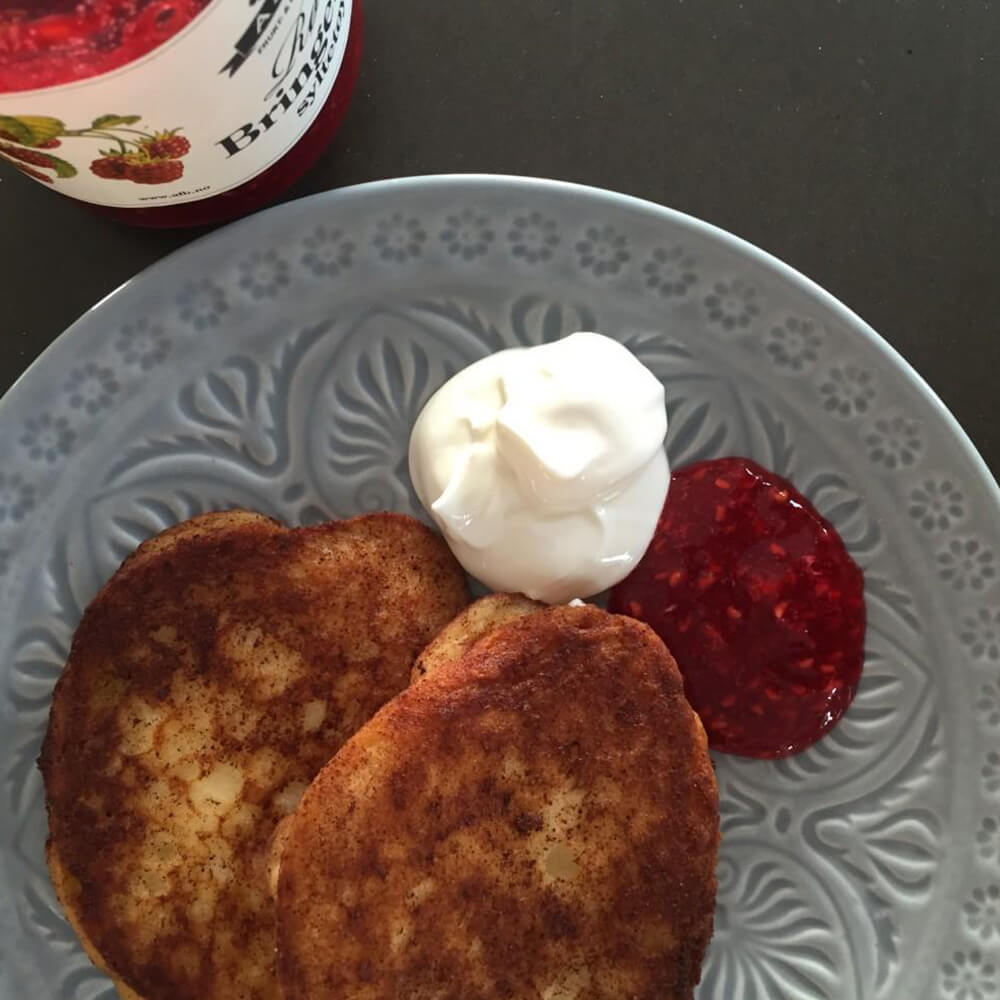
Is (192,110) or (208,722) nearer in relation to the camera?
(192,110)

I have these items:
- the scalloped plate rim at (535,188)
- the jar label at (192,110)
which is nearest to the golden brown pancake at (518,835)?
the scalloped plate rim at (535,188)

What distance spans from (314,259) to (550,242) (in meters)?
0.36

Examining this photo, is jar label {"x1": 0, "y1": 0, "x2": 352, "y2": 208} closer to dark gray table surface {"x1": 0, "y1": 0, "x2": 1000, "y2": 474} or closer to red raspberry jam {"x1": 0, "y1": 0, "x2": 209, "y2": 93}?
red raspberry jam {"x1": 0, "y1": 0, "x2": 209, "y2": 93}

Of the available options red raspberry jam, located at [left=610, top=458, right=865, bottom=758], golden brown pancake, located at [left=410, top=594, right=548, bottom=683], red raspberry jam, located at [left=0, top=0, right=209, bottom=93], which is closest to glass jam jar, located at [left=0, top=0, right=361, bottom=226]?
red raspberry jam, located at [left=0, top=0, right=209, bottom=93]

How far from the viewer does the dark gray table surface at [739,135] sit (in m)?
1.74

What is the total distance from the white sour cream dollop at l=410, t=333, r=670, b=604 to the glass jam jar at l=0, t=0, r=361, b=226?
1.47 ft

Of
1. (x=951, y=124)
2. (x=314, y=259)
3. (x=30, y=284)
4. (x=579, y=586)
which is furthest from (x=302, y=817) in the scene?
(x=951, y=124)

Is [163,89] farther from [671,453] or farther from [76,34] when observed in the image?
[671,453]

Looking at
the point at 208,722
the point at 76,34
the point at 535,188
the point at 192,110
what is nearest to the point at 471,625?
the point at 208,722

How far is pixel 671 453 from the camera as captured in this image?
171 centimetres

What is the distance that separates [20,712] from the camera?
64.4 inches

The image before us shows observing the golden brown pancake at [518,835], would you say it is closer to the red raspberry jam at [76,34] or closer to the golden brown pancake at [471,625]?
the golden brown pancake at [471,625]

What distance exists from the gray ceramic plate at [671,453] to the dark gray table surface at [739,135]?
0.15 m

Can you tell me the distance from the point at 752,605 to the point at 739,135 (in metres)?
0.78
